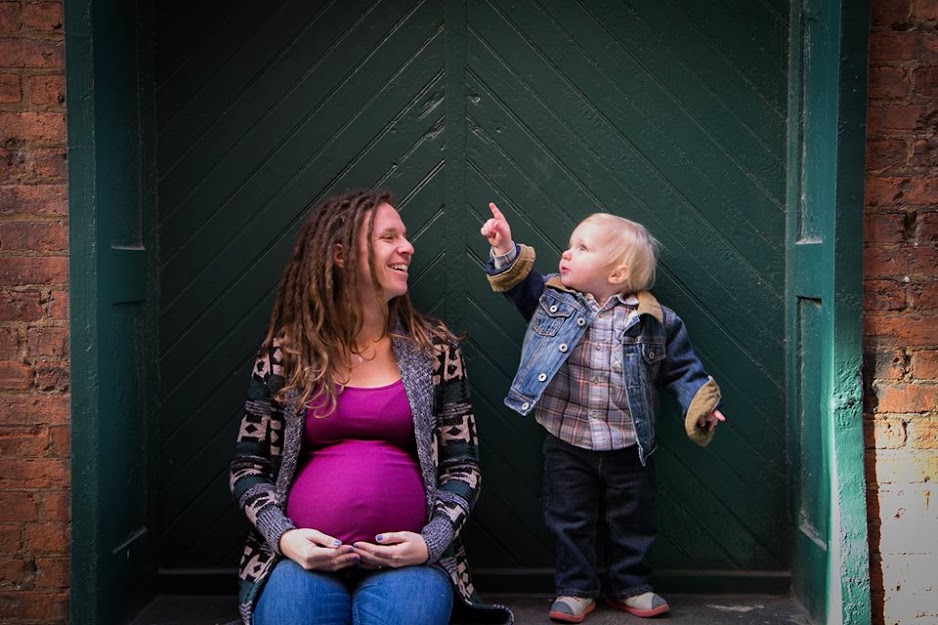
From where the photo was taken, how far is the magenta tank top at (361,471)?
3.00 meters

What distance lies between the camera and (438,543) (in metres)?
3.03

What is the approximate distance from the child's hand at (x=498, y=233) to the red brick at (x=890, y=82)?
1.35 metres

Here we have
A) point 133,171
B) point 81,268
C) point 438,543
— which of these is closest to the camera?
point 438,543

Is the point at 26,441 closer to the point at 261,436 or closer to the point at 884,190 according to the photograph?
the point at 261,436

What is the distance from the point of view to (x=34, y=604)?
3.44 metres

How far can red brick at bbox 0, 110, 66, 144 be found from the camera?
3.38 metres

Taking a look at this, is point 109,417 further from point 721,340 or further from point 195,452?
point 721,340

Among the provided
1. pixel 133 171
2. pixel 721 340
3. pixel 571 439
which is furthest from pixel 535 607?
pixel 133 171

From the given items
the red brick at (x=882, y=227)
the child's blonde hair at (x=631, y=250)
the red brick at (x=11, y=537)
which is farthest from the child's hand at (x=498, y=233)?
the red brick at (x=11, y=537)

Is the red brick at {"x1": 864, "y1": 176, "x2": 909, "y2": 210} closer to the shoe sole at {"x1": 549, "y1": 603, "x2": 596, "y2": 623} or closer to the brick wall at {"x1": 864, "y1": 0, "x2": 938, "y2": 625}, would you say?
the brick wall at {"x1": 864, "y1": 0, "x2": 938, "y2": 625}

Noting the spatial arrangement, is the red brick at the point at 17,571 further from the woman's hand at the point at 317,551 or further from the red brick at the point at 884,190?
the red brick at the point at 884,190

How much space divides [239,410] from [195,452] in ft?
0.76

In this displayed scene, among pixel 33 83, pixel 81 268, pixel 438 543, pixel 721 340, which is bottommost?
pixel 438 543

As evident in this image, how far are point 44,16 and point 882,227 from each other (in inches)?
117
